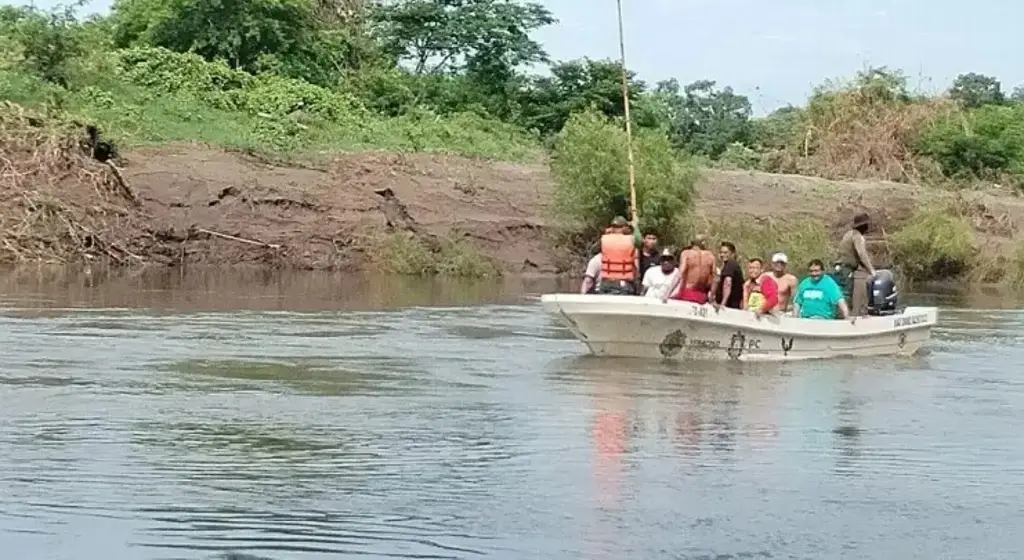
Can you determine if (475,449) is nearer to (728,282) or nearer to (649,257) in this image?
(728,282)

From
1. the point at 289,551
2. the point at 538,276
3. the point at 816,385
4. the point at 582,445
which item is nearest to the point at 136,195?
the point at 538,276

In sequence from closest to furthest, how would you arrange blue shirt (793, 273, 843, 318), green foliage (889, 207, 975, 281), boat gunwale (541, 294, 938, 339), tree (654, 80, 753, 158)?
boat gunwale (541, 294, 938, 339)
blue shirt (793, 273, 843, 318)
green foliage (889, 207, 975, 281)
tree (654, 80, 753, 158)

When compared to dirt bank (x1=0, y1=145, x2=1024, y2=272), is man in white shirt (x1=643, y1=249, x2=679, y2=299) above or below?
below

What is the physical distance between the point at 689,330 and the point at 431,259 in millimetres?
21215

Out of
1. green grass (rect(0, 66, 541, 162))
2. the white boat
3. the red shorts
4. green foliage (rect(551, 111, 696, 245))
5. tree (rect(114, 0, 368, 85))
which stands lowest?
the white boat

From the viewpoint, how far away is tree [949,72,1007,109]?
63.9 meters

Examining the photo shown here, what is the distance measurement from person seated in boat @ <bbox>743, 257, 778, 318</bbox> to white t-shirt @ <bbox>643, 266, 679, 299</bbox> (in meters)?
0.94

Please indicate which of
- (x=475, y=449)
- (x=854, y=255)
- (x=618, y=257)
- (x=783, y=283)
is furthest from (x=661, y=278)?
(x=475, y=449)

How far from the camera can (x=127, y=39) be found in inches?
2222

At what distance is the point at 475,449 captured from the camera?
44.6 feet

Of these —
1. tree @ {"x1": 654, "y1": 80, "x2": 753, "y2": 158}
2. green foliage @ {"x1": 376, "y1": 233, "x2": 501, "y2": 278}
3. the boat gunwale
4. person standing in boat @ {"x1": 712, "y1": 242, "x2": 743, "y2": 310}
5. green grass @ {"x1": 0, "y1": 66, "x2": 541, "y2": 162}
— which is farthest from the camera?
tree @ {"x1": 654, "y1": 80, "x2": 753, "y2": 158}

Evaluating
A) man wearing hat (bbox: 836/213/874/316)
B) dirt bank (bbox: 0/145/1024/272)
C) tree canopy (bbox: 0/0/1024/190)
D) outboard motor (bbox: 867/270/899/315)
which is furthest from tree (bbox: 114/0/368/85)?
man wearing hat (bbox: 836/213/874/316)

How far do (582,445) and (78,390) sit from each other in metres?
5.31

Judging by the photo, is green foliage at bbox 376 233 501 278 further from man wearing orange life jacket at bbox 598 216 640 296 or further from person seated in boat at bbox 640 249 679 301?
person seated in boat at bbox 640 249 679 301
